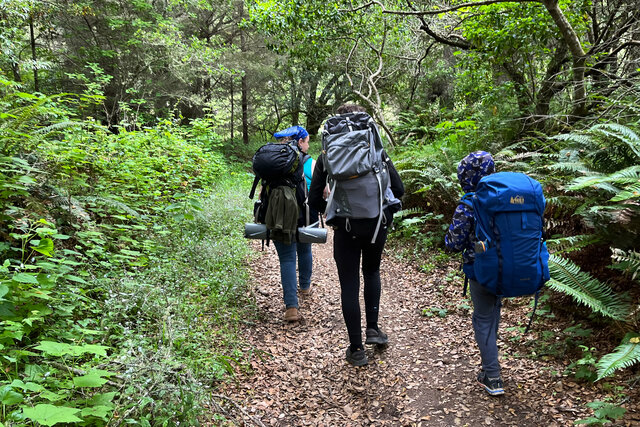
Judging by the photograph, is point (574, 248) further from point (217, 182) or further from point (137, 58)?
point (137, 58)

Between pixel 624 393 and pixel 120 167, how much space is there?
20.9ft

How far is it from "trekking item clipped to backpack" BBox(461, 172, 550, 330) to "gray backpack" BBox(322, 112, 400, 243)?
2.86 feet

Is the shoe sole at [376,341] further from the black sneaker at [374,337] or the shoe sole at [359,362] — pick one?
the shoe sole at [359,362]

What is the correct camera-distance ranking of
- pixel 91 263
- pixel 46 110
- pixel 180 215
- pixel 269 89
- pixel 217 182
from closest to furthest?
1. pixel 91 263
2. pixel 46 110
3. pixel 180 215
4. pixel 217 182
5. pixel 269 89

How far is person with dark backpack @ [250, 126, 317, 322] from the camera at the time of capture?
13.6 feet

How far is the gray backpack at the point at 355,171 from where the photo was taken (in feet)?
10.5

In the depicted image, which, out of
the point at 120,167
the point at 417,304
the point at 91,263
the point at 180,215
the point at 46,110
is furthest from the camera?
the point at 120,167

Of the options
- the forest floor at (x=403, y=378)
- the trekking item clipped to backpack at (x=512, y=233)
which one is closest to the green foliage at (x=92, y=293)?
the forest floor at (x=403, y=378)

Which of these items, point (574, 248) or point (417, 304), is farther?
point (417, 304)

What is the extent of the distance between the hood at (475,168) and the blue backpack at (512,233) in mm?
272

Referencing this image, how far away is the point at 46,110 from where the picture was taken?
13.8 ft

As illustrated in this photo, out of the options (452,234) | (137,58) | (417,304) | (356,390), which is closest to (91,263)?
(356,390)

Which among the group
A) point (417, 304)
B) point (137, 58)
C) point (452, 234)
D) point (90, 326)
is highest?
point (137, 58)

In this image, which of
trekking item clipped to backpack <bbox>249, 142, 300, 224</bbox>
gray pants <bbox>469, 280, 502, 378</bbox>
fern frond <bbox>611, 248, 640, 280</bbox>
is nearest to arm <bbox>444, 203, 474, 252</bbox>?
gray pants <bbox>469, 280, 502, 378</bbox>
